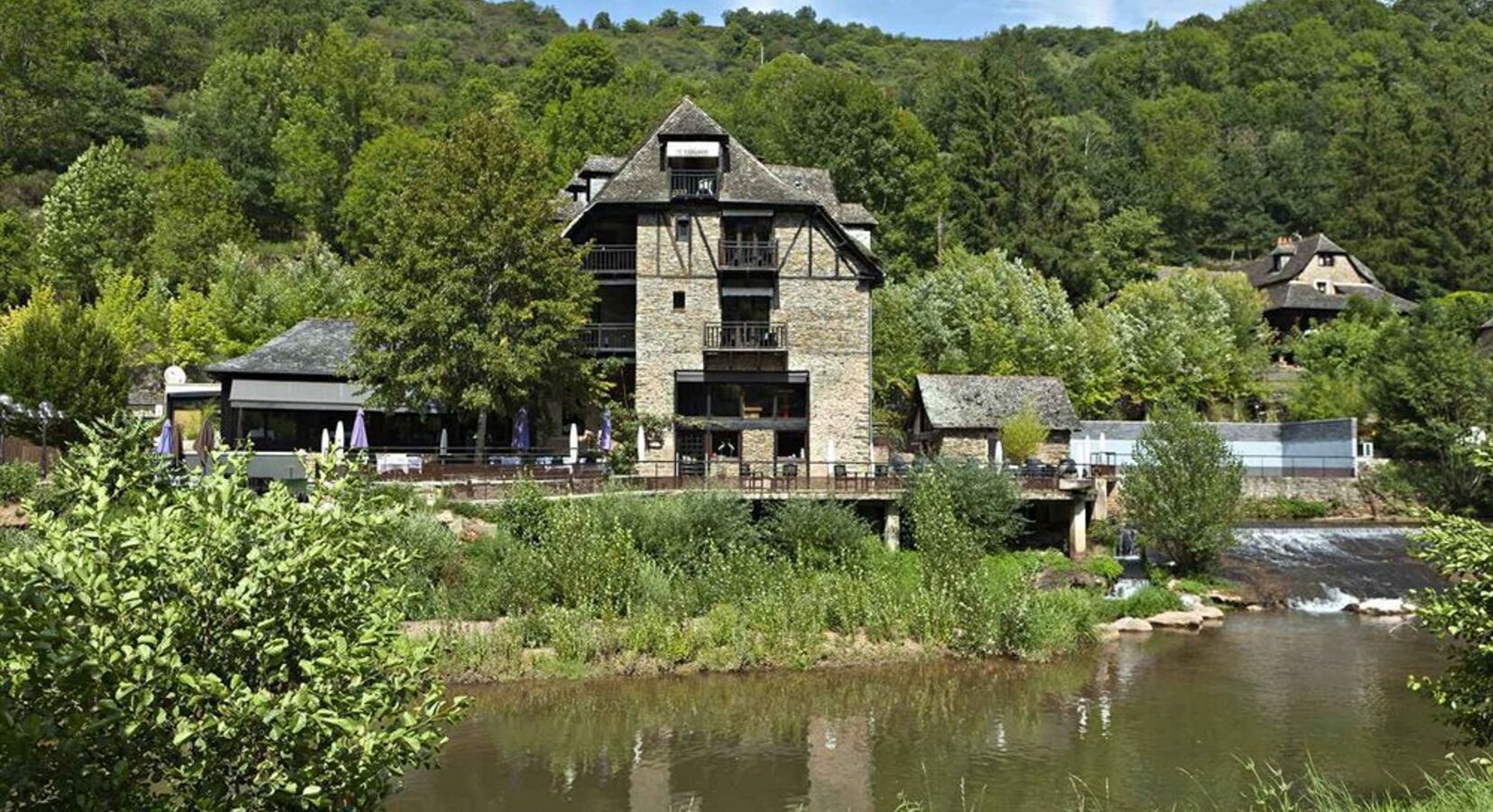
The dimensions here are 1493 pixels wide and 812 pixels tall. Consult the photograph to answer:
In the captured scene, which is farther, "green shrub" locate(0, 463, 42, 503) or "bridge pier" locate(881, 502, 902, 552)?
"bridge pier" locate(881, 502, 902, 552)

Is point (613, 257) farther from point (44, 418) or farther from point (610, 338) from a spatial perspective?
point (44, 418)

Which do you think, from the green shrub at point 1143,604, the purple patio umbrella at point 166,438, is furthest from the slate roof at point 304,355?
the green shrub at point 1143,604

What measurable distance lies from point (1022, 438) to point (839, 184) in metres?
29.7

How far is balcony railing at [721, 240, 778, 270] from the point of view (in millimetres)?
43406

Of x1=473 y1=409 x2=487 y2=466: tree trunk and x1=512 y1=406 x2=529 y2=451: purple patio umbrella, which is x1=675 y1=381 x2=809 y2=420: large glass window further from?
x1=473 y1=409 x2=487 y2=466: tree trunk

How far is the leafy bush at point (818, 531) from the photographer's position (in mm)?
33250

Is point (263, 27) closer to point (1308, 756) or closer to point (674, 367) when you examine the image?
point (674, 367)

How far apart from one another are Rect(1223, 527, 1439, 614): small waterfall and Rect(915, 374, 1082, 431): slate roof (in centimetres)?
867

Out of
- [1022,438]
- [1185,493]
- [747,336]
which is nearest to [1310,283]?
[1022,438]

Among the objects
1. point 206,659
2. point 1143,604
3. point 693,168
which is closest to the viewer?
point 206,659

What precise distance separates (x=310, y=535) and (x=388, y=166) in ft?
204

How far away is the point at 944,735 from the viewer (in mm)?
21656

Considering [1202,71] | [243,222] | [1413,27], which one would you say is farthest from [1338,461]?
[1413,27]

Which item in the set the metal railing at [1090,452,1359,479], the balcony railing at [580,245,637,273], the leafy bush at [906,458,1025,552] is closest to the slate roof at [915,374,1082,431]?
the metal railing at [1090,452,1359,479]
